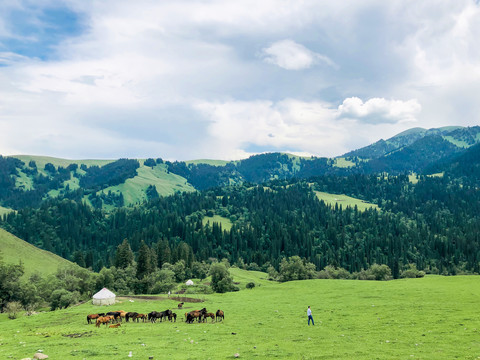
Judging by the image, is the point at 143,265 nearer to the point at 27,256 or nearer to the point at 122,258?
the point at 122,258

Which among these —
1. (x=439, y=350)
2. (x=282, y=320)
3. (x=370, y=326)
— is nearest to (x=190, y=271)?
(x=282, y=320)

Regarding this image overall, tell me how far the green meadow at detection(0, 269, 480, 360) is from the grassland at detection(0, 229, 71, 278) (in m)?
102

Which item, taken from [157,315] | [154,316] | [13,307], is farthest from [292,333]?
[13,307]

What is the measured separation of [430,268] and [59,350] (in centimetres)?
21854

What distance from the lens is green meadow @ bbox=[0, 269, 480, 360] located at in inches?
1164

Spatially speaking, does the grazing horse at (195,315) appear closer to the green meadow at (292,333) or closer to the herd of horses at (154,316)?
the herd of horses at (154,316)

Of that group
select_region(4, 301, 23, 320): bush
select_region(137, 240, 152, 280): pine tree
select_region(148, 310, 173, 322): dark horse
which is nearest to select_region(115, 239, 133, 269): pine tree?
select_region(137, 240, 152, 280): pine tree

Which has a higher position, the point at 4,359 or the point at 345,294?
the point at 4,359

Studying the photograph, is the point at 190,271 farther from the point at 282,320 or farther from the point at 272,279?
the point at 282,320

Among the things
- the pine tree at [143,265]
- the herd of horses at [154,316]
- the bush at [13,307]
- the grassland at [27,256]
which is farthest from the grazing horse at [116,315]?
the grassland at [27,256]

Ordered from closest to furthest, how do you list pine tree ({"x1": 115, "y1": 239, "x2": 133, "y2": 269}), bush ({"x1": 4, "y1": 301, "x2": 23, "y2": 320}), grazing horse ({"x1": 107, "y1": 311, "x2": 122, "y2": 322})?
grazing horse ({"x1": 107, "y1": 311, "x2": 122, "y2": 322})
bush ({"x1": 4, "y1": 301, "x2": 23, "y2": 320})
pine tree ({"x1": 115, "y1": 239, "x2": 133, "y2": 269})

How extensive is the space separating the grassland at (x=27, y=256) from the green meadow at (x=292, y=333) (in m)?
102

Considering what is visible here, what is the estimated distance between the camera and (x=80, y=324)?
167 feet

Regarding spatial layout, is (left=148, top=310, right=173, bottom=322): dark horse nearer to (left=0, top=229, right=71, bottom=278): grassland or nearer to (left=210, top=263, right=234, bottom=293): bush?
(left=210, top=263, right=234, bottom=293): bush
